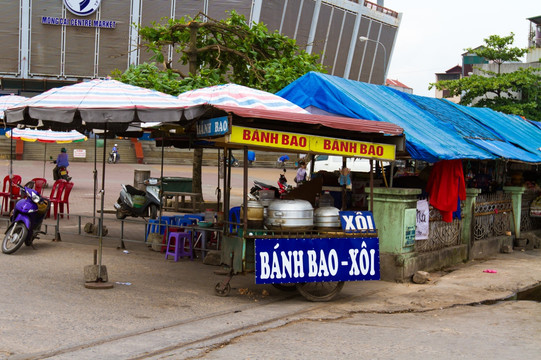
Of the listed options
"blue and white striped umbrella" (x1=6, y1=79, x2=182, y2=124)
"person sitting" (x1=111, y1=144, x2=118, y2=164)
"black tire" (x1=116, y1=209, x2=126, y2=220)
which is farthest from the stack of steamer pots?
"person sitting" (x1=111, y1=144, x2=118, y2=164)

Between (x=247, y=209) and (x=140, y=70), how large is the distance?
779 cm

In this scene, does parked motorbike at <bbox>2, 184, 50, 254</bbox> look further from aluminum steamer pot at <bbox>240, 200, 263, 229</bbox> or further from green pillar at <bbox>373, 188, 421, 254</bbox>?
green pillar at <bbox>373, 188, 421, 254</bbox>

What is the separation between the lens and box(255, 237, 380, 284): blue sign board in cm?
809

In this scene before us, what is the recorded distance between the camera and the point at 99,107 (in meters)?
8.04

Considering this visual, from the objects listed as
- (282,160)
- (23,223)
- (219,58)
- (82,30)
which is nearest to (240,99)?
(23,223)

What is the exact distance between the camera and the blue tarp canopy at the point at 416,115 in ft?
36.8

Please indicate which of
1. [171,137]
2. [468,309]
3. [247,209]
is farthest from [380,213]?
[171,137]

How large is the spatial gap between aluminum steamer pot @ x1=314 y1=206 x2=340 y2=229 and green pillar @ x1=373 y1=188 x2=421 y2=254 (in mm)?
1927

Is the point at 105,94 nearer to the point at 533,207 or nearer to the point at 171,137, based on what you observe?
the point at 171,137

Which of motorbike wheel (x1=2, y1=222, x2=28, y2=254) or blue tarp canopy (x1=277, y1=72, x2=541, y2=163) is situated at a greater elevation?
blue tarp canopy (x1=277, y1=72, x2=541, y2=163)

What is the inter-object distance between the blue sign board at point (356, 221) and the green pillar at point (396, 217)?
1.55 meters

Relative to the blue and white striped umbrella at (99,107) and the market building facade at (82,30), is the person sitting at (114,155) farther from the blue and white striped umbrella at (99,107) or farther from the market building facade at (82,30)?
the blue and white striped umbrella at (99,107)

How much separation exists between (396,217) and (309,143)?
2.66m

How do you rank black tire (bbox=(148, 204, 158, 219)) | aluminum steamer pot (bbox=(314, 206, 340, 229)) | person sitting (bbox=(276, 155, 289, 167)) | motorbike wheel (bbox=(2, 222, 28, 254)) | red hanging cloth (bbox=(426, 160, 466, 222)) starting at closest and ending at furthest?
1. aluminum steamer pot (bbox=(314, 206, 340, 229))
2. motorbike wheel (bbox=(2, 222, 28, 254))
3. red hanging cloth (bbox=(426, 160, 466, 222))
4. black tire (bbox=(148, 204, 158, 219))
5. person sitting (bbox=(276, 155, 289, 167))
